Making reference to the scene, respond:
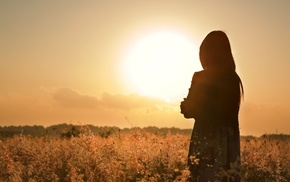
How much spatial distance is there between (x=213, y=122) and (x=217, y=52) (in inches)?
30.6

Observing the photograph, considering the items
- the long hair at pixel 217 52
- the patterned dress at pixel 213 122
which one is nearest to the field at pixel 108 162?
the patterned dress at pixel 213 122

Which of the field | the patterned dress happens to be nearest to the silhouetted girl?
the patterned dress

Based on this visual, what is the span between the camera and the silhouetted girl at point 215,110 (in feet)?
16.5

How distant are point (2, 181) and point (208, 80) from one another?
3833 mm

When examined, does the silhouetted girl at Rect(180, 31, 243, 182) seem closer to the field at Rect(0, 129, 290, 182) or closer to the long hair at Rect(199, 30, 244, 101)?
the long hair at Rect(199, 30, 244, 101)

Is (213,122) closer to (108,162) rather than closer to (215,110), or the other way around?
(215,110)

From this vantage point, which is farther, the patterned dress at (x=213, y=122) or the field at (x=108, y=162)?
the field at (x=108, y=162)

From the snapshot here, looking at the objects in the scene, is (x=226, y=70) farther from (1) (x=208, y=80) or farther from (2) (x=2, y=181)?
(2) (x=2, y=181)

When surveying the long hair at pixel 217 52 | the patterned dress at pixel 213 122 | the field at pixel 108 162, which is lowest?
the field at pixel 108 162

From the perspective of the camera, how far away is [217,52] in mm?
5047

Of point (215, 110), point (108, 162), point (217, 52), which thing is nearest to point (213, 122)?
point (215, 110)

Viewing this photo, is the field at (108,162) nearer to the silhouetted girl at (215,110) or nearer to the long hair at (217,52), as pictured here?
the silhouetted girl at (215,110)

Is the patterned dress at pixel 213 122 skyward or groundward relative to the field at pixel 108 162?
skyward

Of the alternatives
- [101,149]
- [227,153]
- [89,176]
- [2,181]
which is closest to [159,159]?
[101,149]
